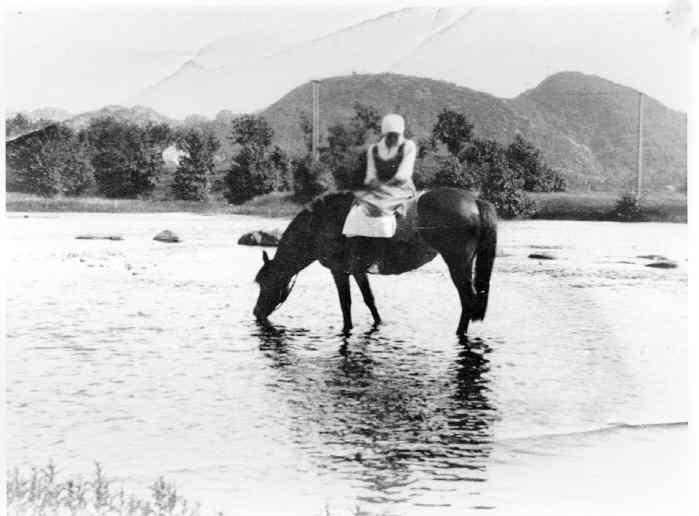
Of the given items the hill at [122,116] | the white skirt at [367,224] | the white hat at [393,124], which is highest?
the hill at [122,116]

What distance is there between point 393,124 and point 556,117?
0.79 m

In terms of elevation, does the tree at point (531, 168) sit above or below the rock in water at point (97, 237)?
above

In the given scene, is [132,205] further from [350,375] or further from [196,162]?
[350,375]

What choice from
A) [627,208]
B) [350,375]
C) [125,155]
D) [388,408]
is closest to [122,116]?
[125,155]

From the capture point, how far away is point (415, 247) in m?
3.90

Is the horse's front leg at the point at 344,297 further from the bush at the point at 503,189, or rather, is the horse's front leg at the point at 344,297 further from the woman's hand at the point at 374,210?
the bush at the point at 503,189

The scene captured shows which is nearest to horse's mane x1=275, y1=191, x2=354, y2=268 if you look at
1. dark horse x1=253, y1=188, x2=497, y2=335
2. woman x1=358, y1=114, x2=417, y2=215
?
dark horse x1=253, y1=188, x2=497, y2=335

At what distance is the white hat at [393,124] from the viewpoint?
12.6ft

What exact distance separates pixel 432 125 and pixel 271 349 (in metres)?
1.19

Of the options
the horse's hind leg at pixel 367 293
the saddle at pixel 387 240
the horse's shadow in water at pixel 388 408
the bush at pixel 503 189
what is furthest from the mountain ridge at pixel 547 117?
the horse's shadow in water at pixel 388 408

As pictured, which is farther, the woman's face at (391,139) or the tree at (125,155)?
the tree at (125,155)

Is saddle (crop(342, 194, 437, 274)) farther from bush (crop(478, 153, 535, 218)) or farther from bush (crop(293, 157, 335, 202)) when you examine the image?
bush (crop(478, 153, 535, 218))

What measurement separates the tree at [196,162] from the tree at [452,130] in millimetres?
1014

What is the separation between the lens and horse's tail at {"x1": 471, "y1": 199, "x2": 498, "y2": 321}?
12.7 ft
